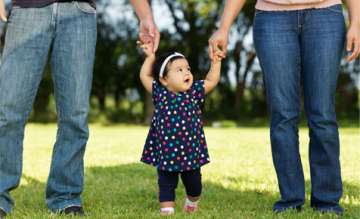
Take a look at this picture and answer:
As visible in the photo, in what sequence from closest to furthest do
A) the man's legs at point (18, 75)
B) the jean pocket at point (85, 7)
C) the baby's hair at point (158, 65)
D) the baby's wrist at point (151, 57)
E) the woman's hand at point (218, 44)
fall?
the man's legs at point (18, 75) → the jean pocket at point (85, 7) → the woman's hand at point (218, 44) → the baby's hair at point (158, 65) → the baby's wrist at point (151, 57)

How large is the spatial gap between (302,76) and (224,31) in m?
0.57

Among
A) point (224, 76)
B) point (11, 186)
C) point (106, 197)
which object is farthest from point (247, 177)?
point (224, 76)

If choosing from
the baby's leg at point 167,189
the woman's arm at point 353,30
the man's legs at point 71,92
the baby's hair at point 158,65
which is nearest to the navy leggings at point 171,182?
the baby's leg at point 167,189

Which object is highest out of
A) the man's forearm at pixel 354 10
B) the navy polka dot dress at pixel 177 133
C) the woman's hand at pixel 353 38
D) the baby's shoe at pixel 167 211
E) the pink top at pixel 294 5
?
the pink top at pixel 294 5

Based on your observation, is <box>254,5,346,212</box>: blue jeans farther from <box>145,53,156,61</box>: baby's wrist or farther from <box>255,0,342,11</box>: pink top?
<box>145,53,156,61</box>: baby's wrist

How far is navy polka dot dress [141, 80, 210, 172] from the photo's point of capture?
13.4 ft

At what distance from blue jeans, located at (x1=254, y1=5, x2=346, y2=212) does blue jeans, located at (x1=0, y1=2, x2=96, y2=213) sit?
1.13m

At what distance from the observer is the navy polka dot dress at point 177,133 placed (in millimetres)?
4078

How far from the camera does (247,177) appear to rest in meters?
6.39

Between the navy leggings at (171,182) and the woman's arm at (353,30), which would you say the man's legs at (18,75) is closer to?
the navy leggings at (171,182)

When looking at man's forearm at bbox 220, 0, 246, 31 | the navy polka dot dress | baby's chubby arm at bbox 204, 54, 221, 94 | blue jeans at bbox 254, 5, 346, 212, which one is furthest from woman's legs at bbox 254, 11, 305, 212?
the navy polka dot dress

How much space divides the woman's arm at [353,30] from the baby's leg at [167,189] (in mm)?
1354

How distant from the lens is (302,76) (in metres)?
4.11

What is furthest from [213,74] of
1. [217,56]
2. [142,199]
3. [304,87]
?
[142,199]
